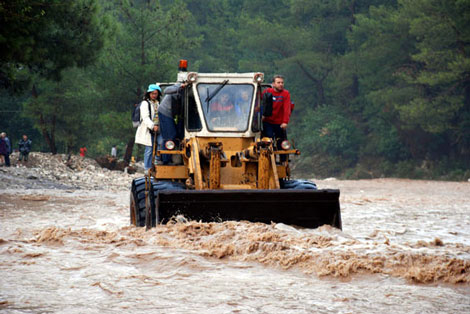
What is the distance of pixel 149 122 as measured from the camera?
1193 centimetres

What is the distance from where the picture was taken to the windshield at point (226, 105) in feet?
37.5

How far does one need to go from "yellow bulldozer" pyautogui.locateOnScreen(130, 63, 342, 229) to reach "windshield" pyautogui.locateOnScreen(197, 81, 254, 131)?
2 cm

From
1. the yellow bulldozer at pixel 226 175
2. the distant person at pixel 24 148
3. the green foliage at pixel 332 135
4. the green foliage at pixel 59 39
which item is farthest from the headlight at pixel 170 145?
the green foliage at pixel 332 135

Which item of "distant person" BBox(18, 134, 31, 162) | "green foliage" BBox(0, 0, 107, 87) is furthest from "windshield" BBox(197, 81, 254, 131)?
"distant person" BBox(18, 134, 31, 162)

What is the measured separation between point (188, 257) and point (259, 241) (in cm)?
100

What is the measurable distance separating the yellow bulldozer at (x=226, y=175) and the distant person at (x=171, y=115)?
0.12 metres

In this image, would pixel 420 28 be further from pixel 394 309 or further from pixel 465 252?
pixel 394 309

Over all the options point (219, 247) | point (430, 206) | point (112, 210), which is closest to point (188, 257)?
point (219, 247)

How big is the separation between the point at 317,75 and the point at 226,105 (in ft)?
155

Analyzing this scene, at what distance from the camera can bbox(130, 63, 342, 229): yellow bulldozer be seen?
1001 cm

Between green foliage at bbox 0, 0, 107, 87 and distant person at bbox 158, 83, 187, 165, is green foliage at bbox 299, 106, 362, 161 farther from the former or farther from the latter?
distant person at bbox 158, 83, 187, 165

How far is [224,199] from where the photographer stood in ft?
32.8

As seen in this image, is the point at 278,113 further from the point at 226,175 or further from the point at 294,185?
the point at 226,175

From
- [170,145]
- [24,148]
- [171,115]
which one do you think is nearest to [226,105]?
[171,115]
